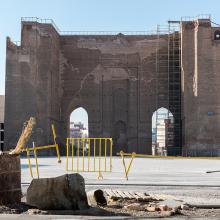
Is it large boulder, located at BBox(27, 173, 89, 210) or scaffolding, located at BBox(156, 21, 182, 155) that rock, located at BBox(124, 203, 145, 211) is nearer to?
large boulder, located at BBox(27, 173, 89, 210)

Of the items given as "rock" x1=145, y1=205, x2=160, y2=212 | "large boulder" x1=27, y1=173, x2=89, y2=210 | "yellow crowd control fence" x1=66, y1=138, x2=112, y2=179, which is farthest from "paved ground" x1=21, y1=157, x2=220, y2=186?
"large boulder" x1=27, y1=173, x2=89, y2=210

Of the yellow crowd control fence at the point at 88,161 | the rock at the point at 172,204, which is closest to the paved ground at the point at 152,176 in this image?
the yellow crowd control fence at the point at 88,161

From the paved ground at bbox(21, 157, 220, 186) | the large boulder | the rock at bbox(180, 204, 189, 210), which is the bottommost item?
the paved ground at bbox(21, 157, 220, 186)

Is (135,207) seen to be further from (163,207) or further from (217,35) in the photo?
(217,35)

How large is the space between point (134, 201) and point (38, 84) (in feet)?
91.5

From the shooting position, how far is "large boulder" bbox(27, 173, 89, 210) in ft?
19.9

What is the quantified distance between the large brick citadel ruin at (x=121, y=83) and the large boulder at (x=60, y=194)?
1102 inches

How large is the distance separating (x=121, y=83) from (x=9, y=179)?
3230cm

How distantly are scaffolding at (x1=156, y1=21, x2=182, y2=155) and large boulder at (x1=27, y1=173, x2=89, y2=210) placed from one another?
101 ft

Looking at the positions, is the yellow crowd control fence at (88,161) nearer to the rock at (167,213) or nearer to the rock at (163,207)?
the rock at (163,207)

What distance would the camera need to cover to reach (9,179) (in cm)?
635

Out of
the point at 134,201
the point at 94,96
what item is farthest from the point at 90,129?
the point at 134,201

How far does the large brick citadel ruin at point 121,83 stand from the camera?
34000mm

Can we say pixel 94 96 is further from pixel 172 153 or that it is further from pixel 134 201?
pixel 134 201
